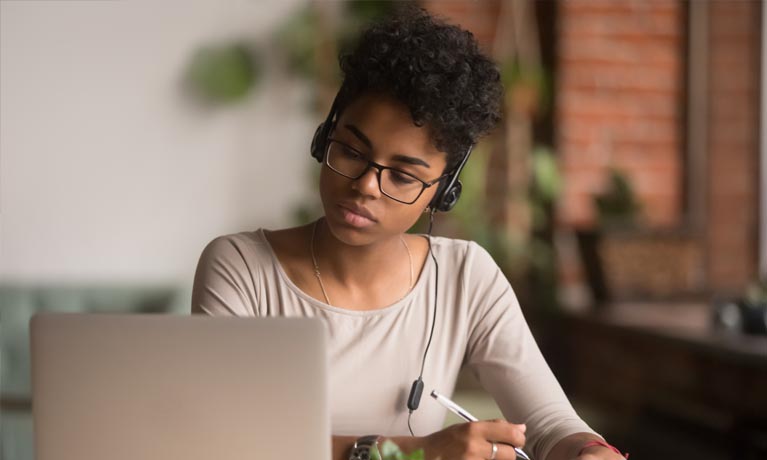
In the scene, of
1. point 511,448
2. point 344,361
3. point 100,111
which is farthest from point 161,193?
point 511,448

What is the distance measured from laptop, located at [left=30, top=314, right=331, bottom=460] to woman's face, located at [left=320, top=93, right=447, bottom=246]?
0.42m

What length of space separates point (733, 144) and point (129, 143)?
101 inches

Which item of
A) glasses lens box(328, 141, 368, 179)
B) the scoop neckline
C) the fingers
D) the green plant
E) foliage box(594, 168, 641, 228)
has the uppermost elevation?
glasses lens box(328, 141, 368, 179)

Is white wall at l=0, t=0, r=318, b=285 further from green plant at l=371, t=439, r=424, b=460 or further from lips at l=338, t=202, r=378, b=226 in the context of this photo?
green plant at l=371, t=439, r=424, b=460

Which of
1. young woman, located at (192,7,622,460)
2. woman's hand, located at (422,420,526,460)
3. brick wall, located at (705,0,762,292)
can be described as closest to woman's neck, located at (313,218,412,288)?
young woman, located at (192,7,622,460)

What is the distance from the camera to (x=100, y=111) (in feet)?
10.7

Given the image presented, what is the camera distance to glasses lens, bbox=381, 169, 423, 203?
4.38 feet

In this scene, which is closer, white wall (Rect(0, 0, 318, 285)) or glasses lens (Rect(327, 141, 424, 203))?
glasses lens (Rect(327, 141, 424, 203))

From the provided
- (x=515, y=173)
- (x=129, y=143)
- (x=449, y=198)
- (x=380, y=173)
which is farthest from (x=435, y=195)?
(x=515, y=173)

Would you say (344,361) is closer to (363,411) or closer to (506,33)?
(363,411)

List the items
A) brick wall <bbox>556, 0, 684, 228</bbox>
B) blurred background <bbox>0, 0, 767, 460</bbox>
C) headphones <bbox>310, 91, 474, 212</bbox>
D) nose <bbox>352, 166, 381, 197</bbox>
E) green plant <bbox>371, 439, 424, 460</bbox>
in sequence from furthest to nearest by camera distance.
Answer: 1. brick wall <bbox>556, 0, 684, 228</bbox>
2. blurred background <bbox>0, 0, 767, 460</bbox>
3. headphones <bbox>310, 91, 474, 212</bbox>
4. nose <bbox>352, 166, 381, 197</bbox>
5. green plant <bbox>371, 439, 424, 460</bbox>

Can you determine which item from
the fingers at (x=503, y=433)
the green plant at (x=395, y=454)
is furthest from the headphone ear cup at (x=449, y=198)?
the green plant at (x=395, y=454)

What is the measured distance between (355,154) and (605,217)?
2343 mm

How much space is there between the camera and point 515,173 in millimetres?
3920
